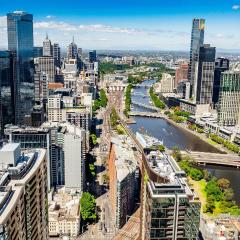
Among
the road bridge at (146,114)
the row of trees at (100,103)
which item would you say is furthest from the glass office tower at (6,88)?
the road bridge at (146,114)

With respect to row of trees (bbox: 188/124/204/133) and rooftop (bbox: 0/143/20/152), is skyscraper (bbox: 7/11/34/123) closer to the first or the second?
row of trees (bbox: 188/124/204/133)

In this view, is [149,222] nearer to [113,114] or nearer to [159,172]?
[159,172]

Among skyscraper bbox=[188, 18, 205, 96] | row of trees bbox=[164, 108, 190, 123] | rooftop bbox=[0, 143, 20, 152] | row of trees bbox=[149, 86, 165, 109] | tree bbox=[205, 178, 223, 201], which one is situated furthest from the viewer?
skyscraper bbox=[188, 18, 205, 96]

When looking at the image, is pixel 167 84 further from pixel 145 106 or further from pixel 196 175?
pixel 196 175

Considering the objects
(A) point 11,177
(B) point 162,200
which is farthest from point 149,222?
(A) point 11,177

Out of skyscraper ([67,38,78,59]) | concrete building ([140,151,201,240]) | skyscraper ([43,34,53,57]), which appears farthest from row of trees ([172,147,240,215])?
skyscraper ([67,38,78,59])

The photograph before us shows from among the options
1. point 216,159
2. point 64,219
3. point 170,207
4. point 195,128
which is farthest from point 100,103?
point 170,207
